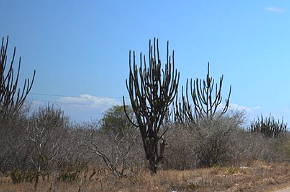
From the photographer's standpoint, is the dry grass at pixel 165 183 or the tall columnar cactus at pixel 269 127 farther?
the tall columnar cactus at pixel 269 127

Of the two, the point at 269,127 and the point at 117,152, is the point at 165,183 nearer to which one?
the point at 117,152

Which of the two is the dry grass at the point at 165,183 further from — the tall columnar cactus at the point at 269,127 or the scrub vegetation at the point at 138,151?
the tall columnar cactus at the point at 269,127

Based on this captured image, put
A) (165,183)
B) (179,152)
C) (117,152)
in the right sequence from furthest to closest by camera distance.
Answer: (179,152)
(117,152)
(165,183)

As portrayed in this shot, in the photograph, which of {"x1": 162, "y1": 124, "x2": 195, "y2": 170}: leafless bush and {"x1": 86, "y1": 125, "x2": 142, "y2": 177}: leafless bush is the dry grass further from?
{"x1": 162, "y1": 124, "x2": 195, "y2": 170}: leafless bush

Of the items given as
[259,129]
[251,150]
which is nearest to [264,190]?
[251,150]

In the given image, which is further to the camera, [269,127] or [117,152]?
[269,127]

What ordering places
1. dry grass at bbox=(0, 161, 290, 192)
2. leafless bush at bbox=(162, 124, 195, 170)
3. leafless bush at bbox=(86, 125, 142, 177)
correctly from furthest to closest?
leafless bush at bbox=(162, 124, 195, 170)
leafless bush at bbox=(86, 125, 142, 177)
dry grass at bbox=(0, 161, 290, 192)

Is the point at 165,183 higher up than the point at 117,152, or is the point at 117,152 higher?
the point at 117,152

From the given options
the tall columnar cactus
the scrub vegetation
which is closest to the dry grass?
the scrub vegetation

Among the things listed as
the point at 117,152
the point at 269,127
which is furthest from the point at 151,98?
the point at 269,127

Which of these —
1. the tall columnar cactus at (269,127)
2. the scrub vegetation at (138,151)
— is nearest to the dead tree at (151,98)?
the scrub vegetation at (138,151)

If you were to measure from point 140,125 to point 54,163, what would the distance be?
4.19 m

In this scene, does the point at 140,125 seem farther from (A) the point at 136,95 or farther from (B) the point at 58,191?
(B) the point at 58,191

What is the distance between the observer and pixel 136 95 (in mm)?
21297
